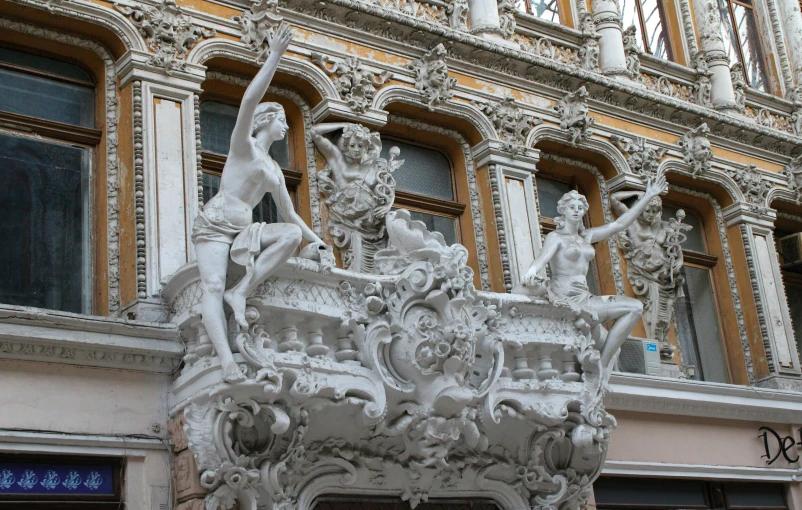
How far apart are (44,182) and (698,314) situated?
8.09 m

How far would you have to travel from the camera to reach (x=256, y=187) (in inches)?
350

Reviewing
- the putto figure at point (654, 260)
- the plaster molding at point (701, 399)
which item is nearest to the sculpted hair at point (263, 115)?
the plaster molding at point (701, 399)

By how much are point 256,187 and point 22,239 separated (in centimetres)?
202

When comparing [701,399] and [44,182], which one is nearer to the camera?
[44,182]

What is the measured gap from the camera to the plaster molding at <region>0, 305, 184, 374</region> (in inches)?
323

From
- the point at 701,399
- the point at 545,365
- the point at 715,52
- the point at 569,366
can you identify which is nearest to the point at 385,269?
the point at 545,365

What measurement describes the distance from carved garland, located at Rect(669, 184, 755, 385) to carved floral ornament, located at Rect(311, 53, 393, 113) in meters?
4.60

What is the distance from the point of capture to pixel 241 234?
8484 millimetres

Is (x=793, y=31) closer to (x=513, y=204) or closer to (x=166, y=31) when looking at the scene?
(x=513, y=204)

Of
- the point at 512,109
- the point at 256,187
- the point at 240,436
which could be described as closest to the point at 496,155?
the point at 512,109

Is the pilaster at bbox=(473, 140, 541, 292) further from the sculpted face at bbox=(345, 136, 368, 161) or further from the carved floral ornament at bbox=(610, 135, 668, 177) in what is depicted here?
the sculpted face at bbox=(345, 136, 368, 161)

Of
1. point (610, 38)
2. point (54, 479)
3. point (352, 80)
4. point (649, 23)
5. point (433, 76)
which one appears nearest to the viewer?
point (54, 479)

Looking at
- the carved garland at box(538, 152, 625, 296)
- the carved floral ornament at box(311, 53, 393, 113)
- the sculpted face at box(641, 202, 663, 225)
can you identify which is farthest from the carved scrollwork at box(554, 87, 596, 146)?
the carved floral ornament at box(311, 53, 393, 113)

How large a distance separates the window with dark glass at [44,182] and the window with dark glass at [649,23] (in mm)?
7712
